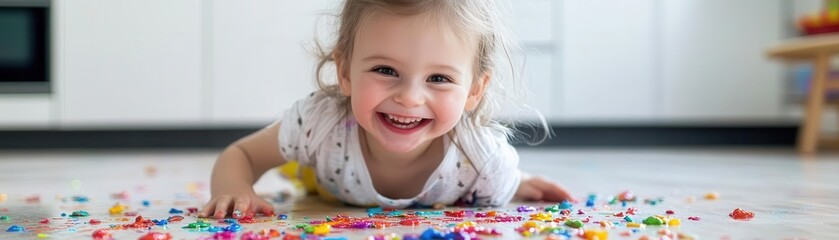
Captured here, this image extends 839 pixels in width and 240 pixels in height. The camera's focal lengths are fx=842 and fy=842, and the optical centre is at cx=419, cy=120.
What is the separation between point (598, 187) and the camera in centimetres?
155

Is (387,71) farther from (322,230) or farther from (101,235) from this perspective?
(101,235)

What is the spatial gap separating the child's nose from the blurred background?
84.8 inches

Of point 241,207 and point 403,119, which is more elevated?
point 403,119

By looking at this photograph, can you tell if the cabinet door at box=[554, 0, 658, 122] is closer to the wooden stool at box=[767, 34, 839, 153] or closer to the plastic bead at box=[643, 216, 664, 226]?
the wooden stool at box=[767, 34, 839, 153]

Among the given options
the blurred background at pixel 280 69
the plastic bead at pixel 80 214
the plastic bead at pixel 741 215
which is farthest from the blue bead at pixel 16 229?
the blurred background at pixel 280 69

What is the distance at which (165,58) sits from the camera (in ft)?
10.8

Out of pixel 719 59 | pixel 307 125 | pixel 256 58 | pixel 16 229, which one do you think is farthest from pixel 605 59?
pixel 16 229

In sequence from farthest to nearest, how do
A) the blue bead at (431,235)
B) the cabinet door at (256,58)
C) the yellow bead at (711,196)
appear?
the cabinet door at (256,58), the yellow bead at (711,196), the blue bead at (431,235)

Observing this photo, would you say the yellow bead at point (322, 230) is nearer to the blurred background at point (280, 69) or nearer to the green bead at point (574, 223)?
the green bead at point (574, 223)

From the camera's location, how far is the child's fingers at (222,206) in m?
1.02

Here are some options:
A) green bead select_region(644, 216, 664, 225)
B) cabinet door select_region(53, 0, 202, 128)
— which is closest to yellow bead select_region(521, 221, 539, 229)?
green bead select_region(644, 216, 664, 225)

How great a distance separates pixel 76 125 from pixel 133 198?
2.15 m

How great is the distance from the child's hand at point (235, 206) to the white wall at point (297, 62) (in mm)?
2136

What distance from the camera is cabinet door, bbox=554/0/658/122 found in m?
3.46
